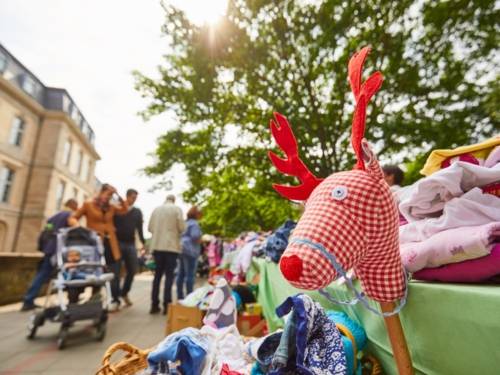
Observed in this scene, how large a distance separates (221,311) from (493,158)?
1.88m

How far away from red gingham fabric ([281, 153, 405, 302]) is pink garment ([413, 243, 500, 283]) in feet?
0.47

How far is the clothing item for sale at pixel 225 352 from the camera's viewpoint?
1.36 metres

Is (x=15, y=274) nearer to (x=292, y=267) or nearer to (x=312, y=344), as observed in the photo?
(x=312, y=344)

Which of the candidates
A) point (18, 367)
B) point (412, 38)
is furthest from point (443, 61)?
point (18, 367)

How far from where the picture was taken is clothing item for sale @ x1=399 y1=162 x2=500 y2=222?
96 centimetres

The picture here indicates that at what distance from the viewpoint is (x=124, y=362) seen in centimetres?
153

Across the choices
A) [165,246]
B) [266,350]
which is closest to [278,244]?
[266,350]

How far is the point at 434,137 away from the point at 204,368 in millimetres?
7450

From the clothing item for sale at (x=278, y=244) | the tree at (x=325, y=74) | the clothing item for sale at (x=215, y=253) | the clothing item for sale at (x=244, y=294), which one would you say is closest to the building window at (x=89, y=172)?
the clothing item for sale at (x=215, y=253)

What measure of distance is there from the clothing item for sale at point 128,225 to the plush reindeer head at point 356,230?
5.24 m

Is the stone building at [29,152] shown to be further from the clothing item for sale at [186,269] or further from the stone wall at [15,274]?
the clothing item for sale at [186,269]

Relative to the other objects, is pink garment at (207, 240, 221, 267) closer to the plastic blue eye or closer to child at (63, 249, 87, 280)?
child at (63, 249, 87, 280)

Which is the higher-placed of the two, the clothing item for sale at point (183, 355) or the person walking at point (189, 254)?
the person walking at point (189, 254)

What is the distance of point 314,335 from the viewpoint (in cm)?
105
